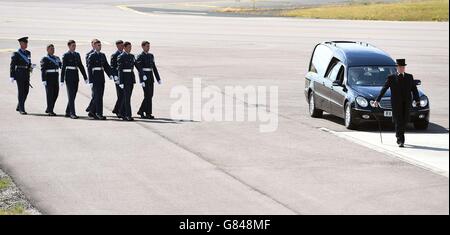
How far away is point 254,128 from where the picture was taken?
2302cm

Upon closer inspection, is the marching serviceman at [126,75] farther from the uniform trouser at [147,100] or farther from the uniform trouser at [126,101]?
the uniform trouser at [147,100]

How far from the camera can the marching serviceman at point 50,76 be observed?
1011 inches

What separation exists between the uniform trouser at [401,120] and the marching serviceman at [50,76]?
9035 mm

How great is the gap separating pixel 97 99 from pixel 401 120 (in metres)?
7.90

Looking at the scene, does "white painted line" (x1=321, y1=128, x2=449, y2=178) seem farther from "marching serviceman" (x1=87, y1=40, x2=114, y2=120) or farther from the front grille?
"marching serviceman" (x1=87, y1=40, x2=114, y2=120)

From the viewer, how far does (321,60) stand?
25.5 m

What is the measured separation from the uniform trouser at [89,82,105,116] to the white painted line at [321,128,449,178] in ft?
17.4

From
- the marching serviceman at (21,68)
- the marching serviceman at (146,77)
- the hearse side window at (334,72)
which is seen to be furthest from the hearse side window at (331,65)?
the marching serviceman at (21,68)

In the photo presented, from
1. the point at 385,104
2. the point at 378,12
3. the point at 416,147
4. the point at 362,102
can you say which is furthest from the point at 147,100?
the point at 378,12

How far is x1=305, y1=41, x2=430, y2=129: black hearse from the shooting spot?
22453 millimetres

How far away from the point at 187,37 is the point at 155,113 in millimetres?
28478

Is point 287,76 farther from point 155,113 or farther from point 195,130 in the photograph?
point 195,130

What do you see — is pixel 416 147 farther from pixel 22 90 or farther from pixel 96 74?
pixel 22 90

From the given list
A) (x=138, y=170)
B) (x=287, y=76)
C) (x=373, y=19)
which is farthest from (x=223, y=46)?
(x=138, y=170)
